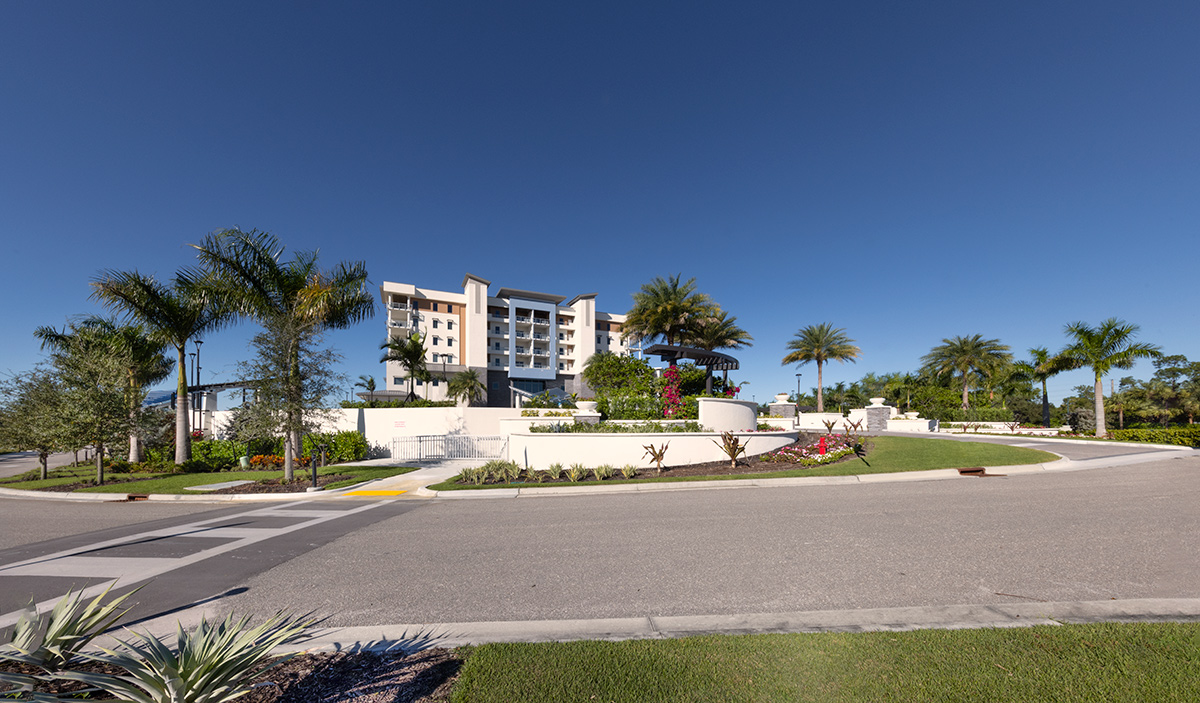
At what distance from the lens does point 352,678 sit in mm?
3436

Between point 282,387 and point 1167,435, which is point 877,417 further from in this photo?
point 282,387

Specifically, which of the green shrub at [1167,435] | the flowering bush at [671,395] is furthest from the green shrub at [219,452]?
the green shrub at [1167,435]

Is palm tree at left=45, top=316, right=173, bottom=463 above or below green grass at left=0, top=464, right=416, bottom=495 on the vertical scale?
above

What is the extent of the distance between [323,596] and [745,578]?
16.0 feet

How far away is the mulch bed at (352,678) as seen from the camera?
3.15m

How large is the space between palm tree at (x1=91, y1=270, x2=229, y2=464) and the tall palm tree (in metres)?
1.70

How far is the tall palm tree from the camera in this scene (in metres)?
15.4

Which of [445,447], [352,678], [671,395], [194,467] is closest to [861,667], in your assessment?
[352,678]

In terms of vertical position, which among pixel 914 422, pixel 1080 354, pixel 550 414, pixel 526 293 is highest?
pixel 526 293

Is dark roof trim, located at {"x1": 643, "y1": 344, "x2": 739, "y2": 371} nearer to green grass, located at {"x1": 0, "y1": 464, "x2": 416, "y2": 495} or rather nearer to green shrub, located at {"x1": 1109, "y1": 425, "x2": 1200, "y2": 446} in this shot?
green grass, located at {"x1": 0, "y1": 464, "x2": 416, "y2": 495}

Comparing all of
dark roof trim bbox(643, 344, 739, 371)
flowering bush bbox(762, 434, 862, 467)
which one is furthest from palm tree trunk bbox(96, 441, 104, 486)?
flowering bush bbox(762, 434, 862, 467)

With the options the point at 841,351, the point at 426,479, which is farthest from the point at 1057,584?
the point at 841,351

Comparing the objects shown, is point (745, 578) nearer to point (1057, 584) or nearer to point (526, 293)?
point (1057, 584)

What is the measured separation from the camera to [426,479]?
1570 centimetres
